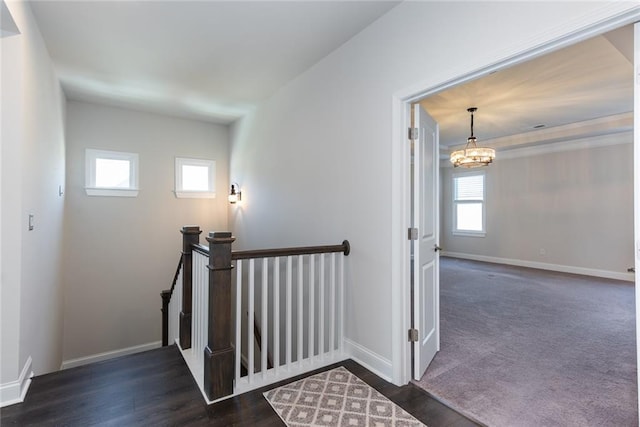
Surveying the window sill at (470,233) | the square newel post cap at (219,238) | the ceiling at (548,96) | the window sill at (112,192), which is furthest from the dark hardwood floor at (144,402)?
the window sill at (470,233)

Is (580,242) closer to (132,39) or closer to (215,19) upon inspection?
(215,19)

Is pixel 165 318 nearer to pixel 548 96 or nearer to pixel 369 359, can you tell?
pixel 369 359

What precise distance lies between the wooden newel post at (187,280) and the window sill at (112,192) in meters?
2.49

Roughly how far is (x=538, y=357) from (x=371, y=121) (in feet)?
7.97

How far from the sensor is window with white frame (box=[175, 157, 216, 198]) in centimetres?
514

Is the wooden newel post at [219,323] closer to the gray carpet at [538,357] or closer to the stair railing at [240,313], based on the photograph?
the stair railing at [240,313]

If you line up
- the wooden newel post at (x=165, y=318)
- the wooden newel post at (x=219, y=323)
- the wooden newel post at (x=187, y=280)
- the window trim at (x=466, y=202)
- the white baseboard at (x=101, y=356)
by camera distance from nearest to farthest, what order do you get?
the wooden newel post at (x=219, y=323), the wooden newel post at (x=187, y=280), the wooden newel post at (x=165, y=318), the white baseboard at (x=101, y=356), the window trim at (x=466, y=202)

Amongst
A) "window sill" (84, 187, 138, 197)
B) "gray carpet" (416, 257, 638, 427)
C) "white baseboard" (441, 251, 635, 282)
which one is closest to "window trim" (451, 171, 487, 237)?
"white baseboard" (441, 251, 635, 282)

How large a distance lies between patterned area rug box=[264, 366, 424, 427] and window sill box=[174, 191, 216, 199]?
388cm

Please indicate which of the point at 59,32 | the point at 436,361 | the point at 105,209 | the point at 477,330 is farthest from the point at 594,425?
the point at 105,209

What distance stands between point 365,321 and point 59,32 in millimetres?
3519

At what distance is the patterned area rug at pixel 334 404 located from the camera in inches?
71.6

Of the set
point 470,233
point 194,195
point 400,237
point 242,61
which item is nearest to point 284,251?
point 400,237

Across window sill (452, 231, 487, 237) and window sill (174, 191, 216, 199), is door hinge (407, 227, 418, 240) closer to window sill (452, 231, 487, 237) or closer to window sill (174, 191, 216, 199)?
window sill (174, 191, 216, 199)
